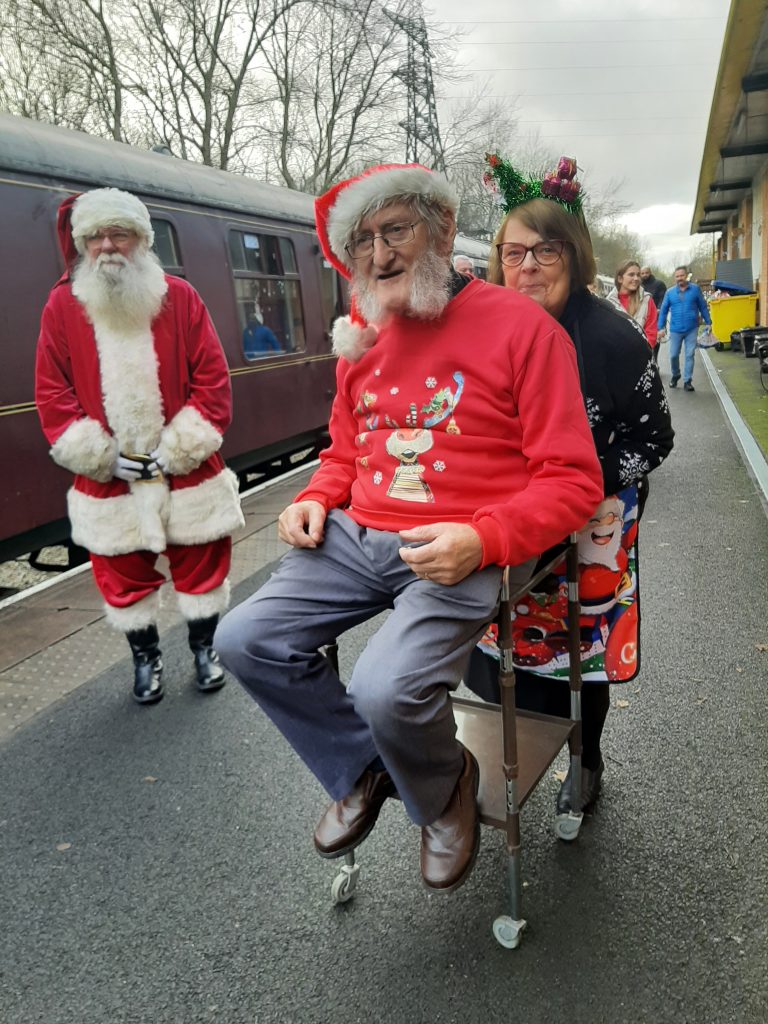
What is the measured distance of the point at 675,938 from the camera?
2051 mm

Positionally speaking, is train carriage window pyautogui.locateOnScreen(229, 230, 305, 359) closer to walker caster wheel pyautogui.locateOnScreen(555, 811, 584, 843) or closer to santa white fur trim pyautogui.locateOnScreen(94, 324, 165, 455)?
santa white fur trim pyautogui.locateOnScreen(94, 324, 165, 455)

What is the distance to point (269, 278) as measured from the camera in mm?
7836

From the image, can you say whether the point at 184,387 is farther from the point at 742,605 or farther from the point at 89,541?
the point at 742,605

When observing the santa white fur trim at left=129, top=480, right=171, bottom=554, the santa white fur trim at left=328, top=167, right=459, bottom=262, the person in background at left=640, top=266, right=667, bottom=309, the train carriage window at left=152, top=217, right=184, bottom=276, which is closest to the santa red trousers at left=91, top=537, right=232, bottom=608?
the santa white fur trim at left=129, top=480, right=171, bottom=554

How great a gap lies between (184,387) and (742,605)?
122 inches

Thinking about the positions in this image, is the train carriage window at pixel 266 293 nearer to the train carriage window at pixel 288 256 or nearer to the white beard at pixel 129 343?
the train carriage window at pixel 288 256

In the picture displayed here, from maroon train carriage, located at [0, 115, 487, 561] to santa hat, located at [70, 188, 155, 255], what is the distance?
2.05 m

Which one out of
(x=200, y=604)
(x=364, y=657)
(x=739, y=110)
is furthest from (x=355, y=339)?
(x=739, y=110)

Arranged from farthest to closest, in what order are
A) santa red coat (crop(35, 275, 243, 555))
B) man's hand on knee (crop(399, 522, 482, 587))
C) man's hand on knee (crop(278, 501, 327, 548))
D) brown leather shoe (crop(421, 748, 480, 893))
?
santa red coat (crop(35, 275, 243, 555)) → man's hand on knee (crop(278, 501, 327, 548)) → brown leather shoe (crop(421, 748, 480, 893)) → man's hand on knee (crop(399, 522, 482, 587))

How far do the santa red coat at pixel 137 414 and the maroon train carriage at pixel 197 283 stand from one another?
1.89 m

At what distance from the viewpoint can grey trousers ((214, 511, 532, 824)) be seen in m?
1.81

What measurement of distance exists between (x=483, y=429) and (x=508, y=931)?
132 centimetres

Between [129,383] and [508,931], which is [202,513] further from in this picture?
[508,931]

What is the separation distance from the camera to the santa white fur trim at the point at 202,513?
3.43 meters
